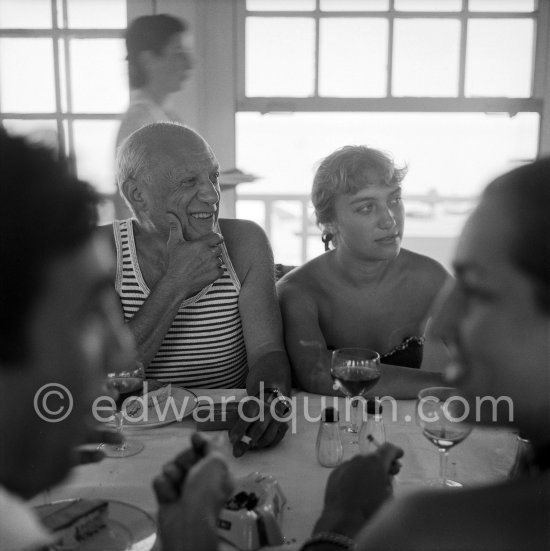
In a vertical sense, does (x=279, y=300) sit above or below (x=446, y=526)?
below

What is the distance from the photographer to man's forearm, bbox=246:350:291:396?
1.50m

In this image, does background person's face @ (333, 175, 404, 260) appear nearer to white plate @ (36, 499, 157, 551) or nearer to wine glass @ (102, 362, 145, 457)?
wine glass @ (102, 362, 145, 457)

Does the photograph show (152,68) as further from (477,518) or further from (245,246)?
(477,518)

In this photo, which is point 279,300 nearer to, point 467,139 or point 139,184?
point 139,184

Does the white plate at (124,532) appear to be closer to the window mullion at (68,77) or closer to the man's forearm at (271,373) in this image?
the man's forearm at (271,373)

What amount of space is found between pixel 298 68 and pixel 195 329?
1892mm

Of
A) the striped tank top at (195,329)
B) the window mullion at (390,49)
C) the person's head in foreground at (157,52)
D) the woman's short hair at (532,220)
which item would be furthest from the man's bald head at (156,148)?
the window mullion at (390,49)

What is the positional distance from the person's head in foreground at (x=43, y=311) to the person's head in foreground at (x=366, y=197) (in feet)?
4.23

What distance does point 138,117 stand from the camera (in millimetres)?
2566

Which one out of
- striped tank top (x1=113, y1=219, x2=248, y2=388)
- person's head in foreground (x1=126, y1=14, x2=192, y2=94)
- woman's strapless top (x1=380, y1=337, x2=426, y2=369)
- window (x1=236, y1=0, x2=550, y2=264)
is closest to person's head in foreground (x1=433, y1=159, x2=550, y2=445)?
woman's strapless top (x1=380, y1=337, x2=426, y2=369)

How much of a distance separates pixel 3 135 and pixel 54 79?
2884mm

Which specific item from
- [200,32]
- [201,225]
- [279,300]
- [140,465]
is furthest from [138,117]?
[140,465]

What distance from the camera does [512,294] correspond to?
61cm

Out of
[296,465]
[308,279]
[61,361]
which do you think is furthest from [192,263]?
[61,361]
